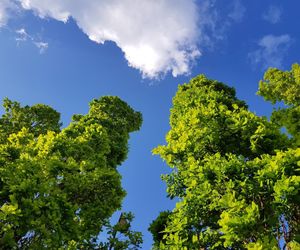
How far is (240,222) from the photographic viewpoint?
948cm

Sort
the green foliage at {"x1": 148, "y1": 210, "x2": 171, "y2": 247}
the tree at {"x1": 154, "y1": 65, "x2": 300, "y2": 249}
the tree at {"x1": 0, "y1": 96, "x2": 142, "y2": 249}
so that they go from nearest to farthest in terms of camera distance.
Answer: the tree at {"x1": 154, "y1": 65, "x2": 300, "y2": 249} < the tree at {"x1": 0, "y1": 96, "x2": 142, "y2": 249} < the green foliage at {"x1": 148, "y1": 210, "x2": 171, "y2": 247}

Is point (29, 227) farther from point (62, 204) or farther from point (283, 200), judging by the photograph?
point (283, 200)

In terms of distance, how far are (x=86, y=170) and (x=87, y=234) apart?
2784 mm

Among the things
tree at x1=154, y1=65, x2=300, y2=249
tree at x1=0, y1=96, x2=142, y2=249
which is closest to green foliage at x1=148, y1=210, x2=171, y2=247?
tree at x1=0, y1=96, x2=142, y2=249

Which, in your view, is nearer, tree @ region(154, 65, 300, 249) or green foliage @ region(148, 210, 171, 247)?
tree @ region(154, 65, 300, 249)

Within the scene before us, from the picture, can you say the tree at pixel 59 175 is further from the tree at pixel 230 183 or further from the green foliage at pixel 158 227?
the tree at pixel 230 183

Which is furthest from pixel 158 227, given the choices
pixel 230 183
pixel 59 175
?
pixel 230 183

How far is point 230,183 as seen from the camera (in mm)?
10672

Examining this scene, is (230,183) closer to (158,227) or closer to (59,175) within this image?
(158,227)

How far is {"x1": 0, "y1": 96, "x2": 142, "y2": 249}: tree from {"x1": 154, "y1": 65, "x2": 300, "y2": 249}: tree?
11.6 feet

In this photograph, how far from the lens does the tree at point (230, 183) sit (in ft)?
32.4

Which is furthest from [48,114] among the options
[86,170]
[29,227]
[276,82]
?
[276,82]

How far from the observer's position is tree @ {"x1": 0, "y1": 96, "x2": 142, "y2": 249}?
1105 centimetres

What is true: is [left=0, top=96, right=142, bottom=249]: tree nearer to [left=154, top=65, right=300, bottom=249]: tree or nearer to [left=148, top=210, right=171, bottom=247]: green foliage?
[left=148, top=210, right=171, bottom=247]: green foliage
